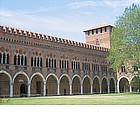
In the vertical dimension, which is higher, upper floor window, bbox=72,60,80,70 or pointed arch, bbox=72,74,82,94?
upper floor window, bbox=72,60,80,70

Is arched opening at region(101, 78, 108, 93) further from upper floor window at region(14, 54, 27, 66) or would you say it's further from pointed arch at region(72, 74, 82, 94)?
upper floor window at region(14, 54, 27, 66)

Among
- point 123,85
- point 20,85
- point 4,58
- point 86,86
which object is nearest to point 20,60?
point 4,58

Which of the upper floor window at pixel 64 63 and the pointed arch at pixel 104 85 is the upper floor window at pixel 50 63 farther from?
the pointed arch at pixel 104 85

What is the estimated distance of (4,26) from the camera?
35062mm

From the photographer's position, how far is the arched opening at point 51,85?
42.0m

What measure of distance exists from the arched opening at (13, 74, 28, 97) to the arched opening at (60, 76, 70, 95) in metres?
7.62

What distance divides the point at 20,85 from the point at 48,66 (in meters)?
5.34

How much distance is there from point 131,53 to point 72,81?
14751 mm

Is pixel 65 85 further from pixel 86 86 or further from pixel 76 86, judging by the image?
pixel 86 86

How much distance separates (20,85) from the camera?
38.2 meters

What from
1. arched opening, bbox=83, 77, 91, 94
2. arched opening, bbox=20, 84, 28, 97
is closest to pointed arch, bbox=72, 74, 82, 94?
arched opening, bbox=83, 77, 91, 94

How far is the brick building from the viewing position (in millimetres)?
34812
